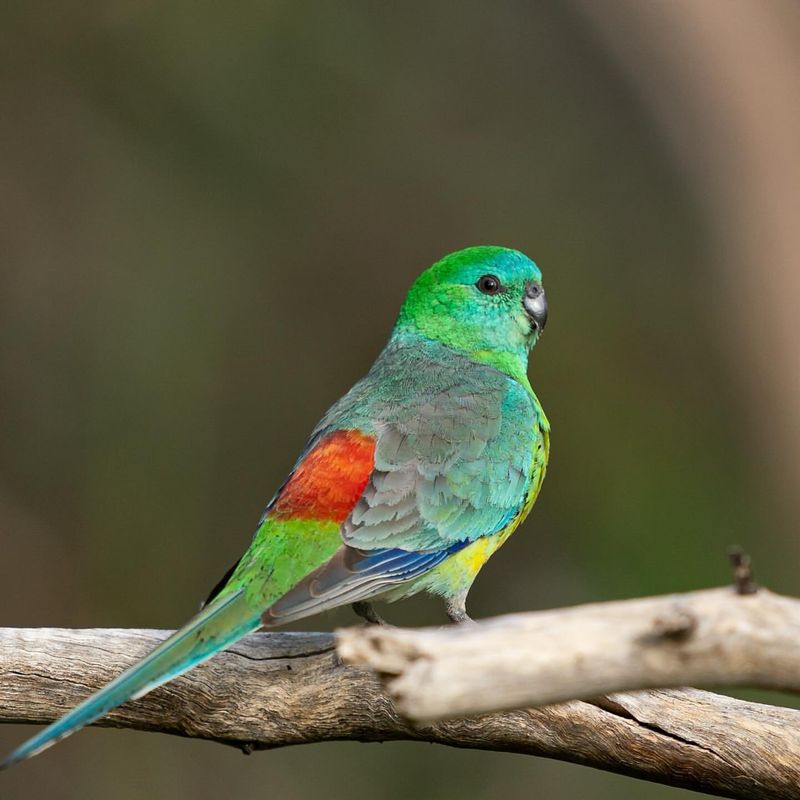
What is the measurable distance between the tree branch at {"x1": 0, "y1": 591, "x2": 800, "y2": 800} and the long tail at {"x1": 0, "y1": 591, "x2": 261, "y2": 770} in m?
0.36

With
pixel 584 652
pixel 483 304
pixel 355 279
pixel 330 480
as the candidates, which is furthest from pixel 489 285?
pixel 355 279

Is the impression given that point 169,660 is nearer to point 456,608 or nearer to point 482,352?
point 456,608

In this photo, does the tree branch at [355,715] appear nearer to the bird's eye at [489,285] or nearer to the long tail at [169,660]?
the long tail at [169,660]

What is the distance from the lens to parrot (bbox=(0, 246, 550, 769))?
12.4 ft

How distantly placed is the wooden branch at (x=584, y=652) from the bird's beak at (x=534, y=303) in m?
2.97

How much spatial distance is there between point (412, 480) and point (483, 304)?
1.25m

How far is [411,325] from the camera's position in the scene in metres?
5.43

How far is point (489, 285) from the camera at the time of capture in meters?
5.29

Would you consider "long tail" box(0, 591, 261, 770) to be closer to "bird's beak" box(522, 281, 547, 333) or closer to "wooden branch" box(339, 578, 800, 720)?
"wooden branch" box(339, 578, 800, 720)

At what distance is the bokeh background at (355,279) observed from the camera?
824cm

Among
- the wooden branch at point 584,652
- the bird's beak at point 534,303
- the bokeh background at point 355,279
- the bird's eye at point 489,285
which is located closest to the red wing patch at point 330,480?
the bird's eye at point 489,285

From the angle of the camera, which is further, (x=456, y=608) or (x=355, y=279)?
(x=355, y=279)

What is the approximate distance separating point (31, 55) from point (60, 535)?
403 cm

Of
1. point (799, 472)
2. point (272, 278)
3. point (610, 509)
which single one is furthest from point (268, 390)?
point (799, 472)
